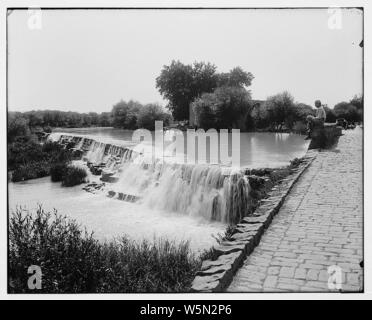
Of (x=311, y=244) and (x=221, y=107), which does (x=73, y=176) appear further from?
(x=311, y=244)

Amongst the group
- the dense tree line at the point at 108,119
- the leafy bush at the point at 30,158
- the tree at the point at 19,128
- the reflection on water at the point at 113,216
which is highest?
the dense tree line at the point at 108,119

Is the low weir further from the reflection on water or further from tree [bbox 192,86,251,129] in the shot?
tree [bbox 192,86,251,129]

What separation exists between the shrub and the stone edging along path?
7.05 m

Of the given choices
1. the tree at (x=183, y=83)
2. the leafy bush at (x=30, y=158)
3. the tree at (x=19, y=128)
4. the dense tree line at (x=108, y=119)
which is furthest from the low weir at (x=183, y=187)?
the tree at (x=19, y=128)

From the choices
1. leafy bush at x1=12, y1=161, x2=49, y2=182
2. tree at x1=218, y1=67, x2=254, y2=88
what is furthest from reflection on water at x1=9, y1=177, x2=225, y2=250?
tree at x1=218, y1=67, x2=254, y2=88

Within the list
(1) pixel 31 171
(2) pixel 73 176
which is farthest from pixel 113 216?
(1) pixel 31 171

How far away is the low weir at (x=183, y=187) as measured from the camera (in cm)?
780

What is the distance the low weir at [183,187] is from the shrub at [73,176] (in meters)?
0.64

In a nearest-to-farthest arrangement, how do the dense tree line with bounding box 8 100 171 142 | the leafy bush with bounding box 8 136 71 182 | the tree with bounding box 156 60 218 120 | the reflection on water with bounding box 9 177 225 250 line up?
1. the reflection on water with bounding box 9 177 225 250
2. the tree with bounding box 156 60 218 120
3. the leafy bush with bounding box 8 136 71 182
4. the dense tree line with bounding box 8 100 171 142

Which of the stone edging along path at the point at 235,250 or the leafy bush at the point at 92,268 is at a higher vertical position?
the stone edging along path at the point at 235,250

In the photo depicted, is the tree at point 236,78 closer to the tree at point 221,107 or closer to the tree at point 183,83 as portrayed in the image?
the tree at point 183,83

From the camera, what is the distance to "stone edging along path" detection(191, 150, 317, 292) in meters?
3.64
